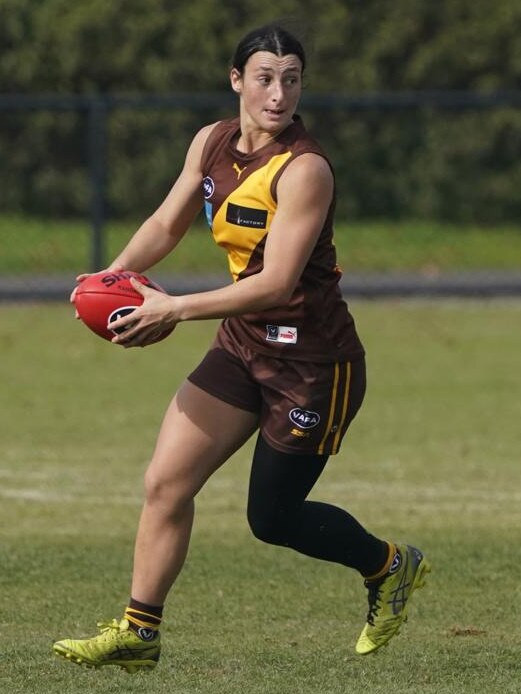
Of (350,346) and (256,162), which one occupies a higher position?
(256,162)

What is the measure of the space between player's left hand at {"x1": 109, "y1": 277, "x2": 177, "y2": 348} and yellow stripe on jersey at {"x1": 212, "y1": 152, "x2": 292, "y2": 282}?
0.32 metres

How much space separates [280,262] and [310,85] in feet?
66.9

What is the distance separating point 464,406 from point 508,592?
535cm

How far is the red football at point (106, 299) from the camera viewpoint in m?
5.59

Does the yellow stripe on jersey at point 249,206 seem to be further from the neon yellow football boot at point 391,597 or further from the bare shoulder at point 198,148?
the neon yellow football boot at point 391,597

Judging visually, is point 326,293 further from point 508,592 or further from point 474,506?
point 474,506

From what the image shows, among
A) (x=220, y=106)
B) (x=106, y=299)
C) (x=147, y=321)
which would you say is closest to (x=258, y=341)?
(x=147, y=321)

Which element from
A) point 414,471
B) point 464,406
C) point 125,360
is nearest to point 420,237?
point 125,360

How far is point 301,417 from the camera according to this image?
566cm

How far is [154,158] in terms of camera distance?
933 inches

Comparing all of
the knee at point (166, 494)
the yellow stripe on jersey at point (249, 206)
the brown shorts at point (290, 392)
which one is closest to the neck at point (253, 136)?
the yellow stripe on jersey at point (249, 206)

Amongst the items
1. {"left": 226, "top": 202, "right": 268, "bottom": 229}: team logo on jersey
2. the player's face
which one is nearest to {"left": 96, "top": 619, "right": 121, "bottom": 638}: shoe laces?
{"left": 226, "top": 202, "right": 268, "bottom": 229}: team logo on jersey

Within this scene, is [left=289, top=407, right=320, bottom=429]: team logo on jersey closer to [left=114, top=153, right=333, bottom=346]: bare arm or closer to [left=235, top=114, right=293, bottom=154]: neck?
[left=114, top=153, right=333, bottom=346]: bare arm

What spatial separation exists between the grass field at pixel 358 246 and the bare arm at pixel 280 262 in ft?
53.7
